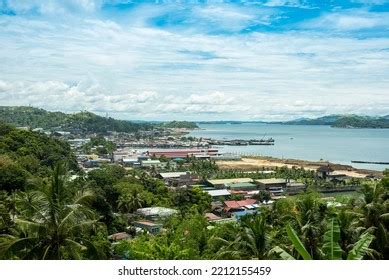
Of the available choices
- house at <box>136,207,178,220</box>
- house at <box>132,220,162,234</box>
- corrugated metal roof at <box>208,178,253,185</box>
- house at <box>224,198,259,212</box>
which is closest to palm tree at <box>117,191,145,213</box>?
house at <box>136,207,178,220</box>

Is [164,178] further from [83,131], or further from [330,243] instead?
[330,243]

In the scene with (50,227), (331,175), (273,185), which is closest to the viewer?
(50,227)

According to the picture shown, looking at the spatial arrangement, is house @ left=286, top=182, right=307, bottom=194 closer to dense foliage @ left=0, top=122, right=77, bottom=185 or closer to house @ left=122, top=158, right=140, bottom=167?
house @ left=122, top=158, right=140, bottom=167

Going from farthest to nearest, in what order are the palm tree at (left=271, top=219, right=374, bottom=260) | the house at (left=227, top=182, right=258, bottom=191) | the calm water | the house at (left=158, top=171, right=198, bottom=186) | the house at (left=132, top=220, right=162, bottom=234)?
the house at (left=158, top=171, right=198, bottom=186) < the house at (left=227, top=182, right=258, bottom=191) < the house at (left=132, top=220, right=162, bottom=234) < the calm water < the palm tree at (left=271, top=219, right=374, bottom=260)

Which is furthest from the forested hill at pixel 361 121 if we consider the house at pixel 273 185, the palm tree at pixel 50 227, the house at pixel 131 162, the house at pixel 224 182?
the house at pixel 131 162

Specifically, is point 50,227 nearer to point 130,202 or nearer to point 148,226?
point 148,226

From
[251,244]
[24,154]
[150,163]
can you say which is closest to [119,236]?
[24,154]

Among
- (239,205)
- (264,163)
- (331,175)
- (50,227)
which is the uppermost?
(50,227)
